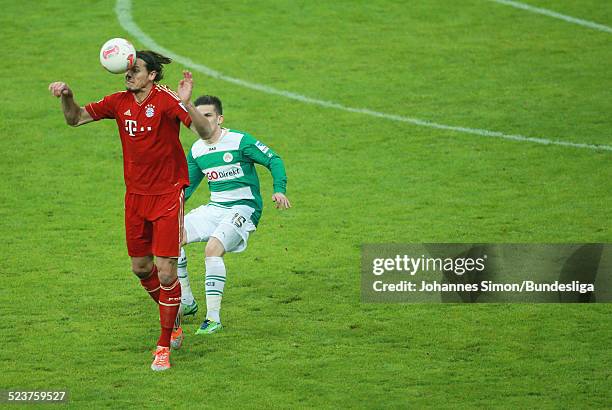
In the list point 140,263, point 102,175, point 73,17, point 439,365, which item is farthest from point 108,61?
point 73,17

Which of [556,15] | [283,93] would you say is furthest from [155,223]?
[556,15]

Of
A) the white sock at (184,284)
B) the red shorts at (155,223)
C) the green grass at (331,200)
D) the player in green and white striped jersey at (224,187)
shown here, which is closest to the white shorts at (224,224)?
the player in green and white striped jersey at (224,187)

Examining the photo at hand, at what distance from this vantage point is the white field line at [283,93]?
56.0 feet

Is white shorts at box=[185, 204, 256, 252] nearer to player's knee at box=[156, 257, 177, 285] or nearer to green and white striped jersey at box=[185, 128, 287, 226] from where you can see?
green and white striped jersey at box=[185, 128, 287, 226]

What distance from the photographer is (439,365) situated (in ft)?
32.5

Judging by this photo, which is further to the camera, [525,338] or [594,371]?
[525,338]

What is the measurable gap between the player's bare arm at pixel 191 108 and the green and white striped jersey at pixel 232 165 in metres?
1.42

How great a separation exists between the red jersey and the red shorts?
0.25 ft

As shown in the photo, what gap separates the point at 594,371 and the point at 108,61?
470 cm

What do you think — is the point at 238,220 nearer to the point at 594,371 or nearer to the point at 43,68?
the point at 594,371

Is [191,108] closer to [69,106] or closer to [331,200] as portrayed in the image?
[69,106]

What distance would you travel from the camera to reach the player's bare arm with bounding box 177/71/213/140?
9531 mm

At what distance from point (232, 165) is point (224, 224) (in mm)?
592

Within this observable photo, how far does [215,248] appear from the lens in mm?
10977
